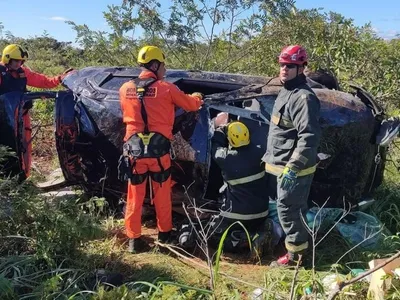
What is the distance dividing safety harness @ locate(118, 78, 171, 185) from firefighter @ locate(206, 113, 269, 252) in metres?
0.44

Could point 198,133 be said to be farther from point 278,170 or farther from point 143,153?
point 278,170

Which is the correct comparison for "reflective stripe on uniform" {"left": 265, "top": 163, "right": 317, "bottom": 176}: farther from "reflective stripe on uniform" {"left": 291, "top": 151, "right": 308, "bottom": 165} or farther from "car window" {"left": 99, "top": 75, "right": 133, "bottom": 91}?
"car window" {"left": 99, "top": 75, "right": 133, "bottom": 91}

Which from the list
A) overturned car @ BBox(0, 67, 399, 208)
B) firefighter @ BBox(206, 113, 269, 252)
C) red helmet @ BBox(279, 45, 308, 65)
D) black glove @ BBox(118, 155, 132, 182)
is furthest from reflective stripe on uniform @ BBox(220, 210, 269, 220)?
red helmet @ BBox(279, 45, 308, 65)

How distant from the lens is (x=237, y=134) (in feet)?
13.6

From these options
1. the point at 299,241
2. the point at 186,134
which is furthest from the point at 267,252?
the point at 186,134

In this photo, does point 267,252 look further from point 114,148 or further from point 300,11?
point 300,11

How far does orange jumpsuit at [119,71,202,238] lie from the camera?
4.27m

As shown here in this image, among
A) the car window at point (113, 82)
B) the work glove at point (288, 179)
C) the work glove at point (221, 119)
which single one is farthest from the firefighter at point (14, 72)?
the work glove at point (288, 179)

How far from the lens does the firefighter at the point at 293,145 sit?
365 cm

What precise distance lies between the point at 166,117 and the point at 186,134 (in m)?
0.29

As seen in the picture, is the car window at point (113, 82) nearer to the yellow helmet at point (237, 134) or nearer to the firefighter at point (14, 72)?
the firefighter at point (14, 72)

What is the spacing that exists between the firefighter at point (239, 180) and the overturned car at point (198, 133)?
5.4 inches

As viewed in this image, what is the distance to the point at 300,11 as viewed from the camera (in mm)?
8203

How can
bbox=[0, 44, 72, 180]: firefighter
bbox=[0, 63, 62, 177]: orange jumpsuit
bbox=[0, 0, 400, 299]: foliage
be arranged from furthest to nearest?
bbox=[0, 44, 72, 180]: firefighter, bbox=[0, 63, 62, 177]: orange jumpsuit, bbox=[0, 0, 400, 299]: foliage
